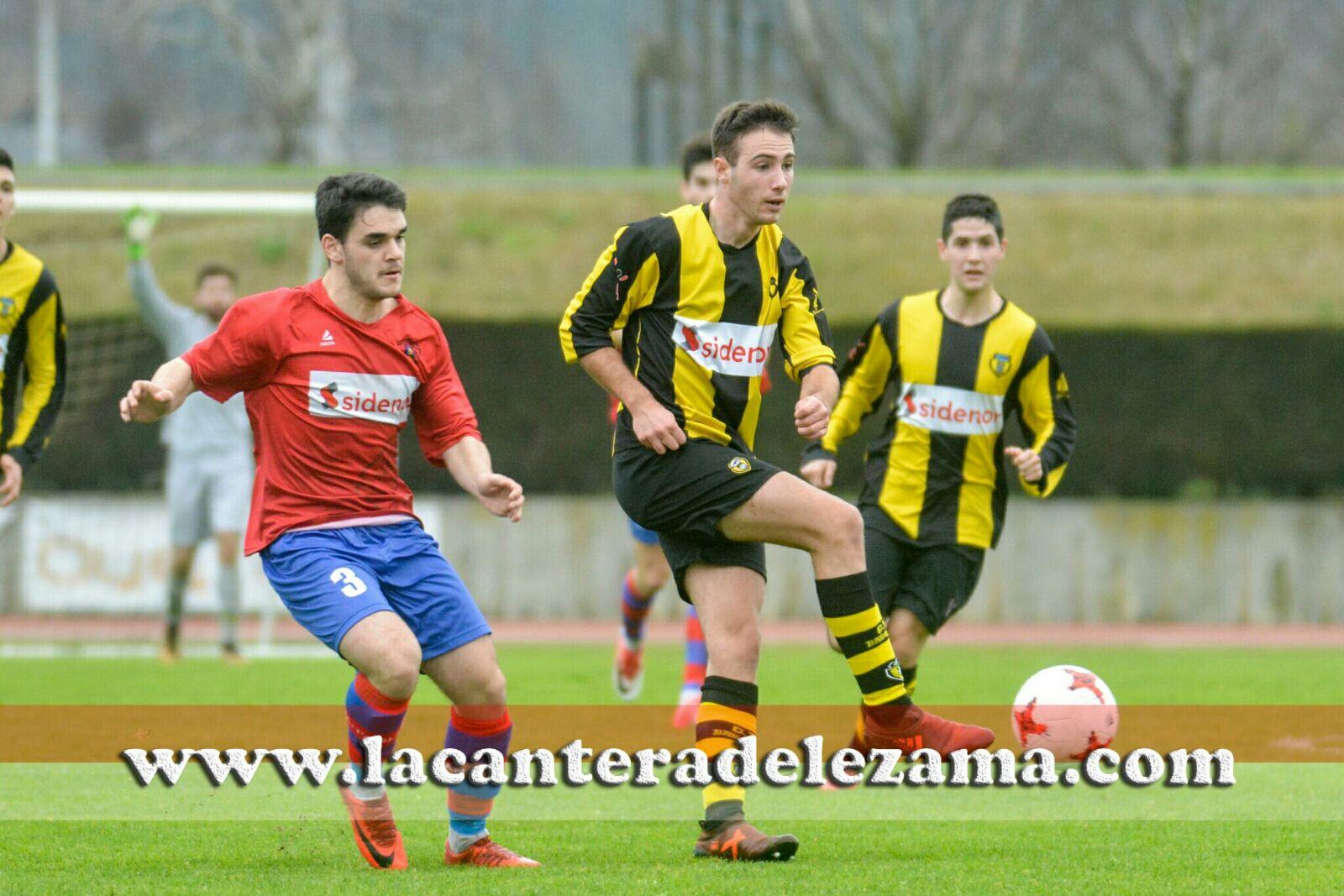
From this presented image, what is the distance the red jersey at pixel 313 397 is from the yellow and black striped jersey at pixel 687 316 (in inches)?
20.8

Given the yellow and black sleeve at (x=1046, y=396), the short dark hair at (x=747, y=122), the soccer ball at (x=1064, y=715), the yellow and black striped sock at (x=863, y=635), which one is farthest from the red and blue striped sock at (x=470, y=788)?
the yellow and black sleeve at (x=1046, y=396)

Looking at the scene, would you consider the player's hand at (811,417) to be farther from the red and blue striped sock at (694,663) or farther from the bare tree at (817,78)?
the bare tree at (817,78)

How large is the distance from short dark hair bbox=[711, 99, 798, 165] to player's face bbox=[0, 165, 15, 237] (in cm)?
283

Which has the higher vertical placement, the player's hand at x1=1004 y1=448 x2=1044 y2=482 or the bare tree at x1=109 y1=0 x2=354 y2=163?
the bare tree at x1=109 y1=0 x2=354 y2=163

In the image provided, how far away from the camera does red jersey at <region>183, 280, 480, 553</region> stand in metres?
5.23

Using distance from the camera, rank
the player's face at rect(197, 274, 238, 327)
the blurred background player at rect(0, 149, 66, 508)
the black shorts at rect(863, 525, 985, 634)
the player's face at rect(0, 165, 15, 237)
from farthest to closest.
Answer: the player's face at rect(197, 274, 238, 327)
the blurred background player at rect(0, 149, 66, 508)
the black shorts at rect(863, 525, 985, 634)
the player's face at rect(0, 165, 15, 237)

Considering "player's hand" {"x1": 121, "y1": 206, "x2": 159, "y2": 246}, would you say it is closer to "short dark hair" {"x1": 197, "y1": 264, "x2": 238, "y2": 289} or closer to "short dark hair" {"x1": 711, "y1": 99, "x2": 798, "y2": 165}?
"short dark hair" {"x1": 197, "y1": 264, "x2": 238, "y2": 289}

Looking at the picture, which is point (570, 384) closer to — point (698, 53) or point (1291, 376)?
point (1291, 376)

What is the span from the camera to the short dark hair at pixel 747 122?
5199mm

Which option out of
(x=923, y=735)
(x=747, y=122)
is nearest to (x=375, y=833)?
(x=923, y=735)

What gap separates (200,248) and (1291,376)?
10230mm

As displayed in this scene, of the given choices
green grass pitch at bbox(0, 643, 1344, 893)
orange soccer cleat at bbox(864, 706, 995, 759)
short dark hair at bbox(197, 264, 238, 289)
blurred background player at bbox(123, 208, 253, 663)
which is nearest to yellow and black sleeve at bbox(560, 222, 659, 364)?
orange soccer cleat at bbox(864, 706, 995, 759)

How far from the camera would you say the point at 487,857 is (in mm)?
5008

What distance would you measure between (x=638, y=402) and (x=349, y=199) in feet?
3.37
